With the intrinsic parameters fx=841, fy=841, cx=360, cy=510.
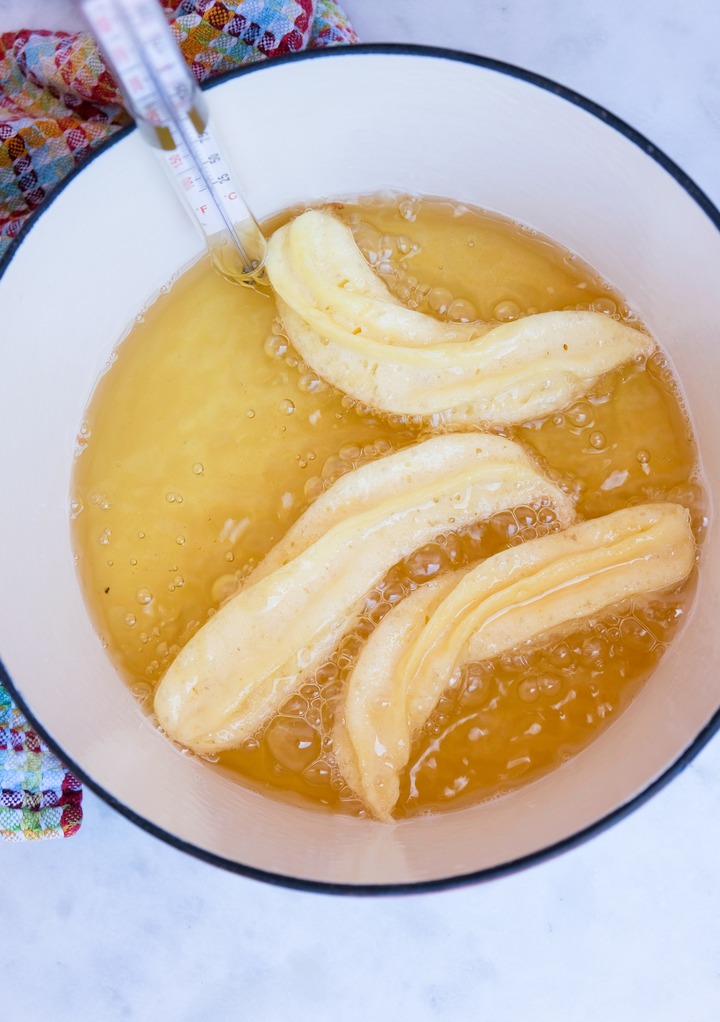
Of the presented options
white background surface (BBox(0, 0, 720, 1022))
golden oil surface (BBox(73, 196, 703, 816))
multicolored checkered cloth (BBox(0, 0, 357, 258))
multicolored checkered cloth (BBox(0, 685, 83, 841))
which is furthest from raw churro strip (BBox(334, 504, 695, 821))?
multicolored checkered cloth (BBox(0, 0, 357, 258))

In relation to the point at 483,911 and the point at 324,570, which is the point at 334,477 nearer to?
the point at 324,570

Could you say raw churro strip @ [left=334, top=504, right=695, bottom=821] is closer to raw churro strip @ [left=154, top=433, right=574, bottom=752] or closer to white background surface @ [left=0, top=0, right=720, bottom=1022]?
raw churro strip @ [left=154, top=433, right=574, bottom=752]

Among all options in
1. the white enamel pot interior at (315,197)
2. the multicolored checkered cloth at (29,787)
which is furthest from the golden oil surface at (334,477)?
the multicolored checkered cloth at (29,787)

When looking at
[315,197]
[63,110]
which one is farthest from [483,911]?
[63,110]

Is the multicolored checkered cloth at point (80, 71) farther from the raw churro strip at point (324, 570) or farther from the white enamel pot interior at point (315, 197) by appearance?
the raw churro strip at point (324, 570)

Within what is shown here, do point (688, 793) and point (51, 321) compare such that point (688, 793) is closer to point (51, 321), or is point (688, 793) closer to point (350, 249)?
point (350, 249)
